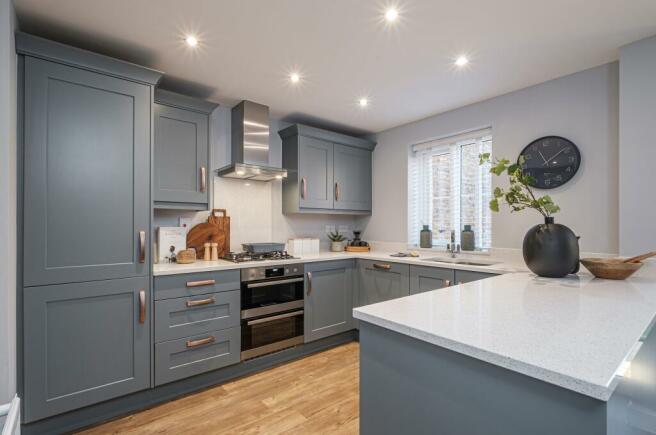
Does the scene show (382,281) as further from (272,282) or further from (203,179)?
(203,179)

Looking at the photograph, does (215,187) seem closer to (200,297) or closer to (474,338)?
(200,297)

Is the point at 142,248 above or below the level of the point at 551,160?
below

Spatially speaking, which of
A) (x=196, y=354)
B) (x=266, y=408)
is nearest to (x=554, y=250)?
(x=266, y=408)

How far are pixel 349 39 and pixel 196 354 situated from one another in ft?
7.92

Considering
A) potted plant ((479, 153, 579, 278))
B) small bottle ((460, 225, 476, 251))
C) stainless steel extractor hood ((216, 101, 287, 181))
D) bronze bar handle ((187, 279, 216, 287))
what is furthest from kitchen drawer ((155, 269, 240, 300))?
small bottle ((460, 225, 476, 251))

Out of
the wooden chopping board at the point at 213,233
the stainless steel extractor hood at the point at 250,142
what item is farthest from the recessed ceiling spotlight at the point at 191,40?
Answer: the wooden chopping board at the point at 213,233

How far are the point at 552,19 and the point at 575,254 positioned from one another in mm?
1328

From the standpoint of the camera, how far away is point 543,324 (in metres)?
0.93

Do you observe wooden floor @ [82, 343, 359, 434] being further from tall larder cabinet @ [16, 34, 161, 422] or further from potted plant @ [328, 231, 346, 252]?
potted plant @ [328, 231, 346, 252]

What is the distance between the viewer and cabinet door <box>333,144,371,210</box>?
3783mm

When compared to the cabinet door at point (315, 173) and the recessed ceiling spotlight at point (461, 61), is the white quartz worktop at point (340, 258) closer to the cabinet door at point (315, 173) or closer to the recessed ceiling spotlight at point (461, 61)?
the cabinet door at point (315, 173)

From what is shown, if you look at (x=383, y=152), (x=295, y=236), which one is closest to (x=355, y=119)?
(x=383, y=152)

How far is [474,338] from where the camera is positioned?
0.82m

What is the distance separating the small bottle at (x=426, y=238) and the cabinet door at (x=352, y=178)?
82 cm
